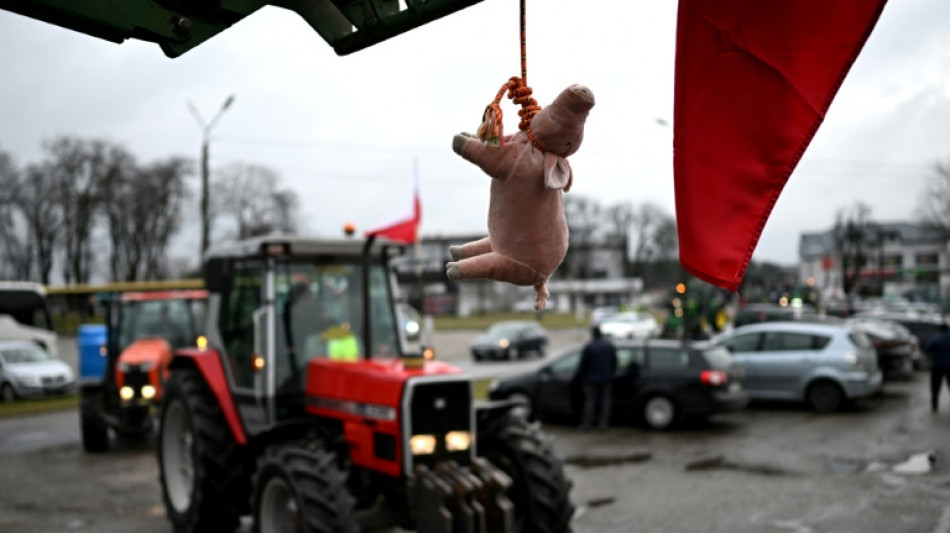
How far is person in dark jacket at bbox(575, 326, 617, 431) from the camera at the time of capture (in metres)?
13.3

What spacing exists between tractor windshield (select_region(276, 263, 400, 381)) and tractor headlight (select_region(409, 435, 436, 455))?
0.95 m

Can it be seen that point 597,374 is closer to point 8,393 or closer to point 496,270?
point 496,270

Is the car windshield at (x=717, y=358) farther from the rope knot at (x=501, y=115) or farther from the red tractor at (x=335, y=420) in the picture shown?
the rope knot at (x=501, y=115)

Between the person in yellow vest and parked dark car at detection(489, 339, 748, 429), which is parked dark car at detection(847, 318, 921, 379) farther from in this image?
the person in yellow vest

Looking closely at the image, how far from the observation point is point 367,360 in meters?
6.55

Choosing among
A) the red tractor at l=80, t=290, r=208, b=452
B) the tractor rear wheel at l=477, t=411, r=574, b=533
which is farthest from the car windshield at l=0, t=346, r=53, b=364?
the tractor rear wheel at l=477, t=411, r=574, b=533

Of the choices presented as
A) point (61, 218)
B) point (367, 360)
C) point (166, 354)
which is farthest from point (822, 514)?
point (61, 218)

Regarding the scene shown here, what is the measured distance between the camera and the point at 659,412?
1367cm

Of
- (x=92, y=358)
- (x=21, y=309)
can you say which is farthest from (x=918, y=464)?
(x=21, y=309)

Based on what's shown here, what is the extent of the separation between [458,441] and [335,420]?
3.40 feet

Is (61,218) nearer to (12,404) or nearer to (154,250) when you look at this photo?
(154,250)

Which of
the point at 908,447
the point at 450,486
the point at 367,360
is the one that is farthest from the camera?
the point at 908,447

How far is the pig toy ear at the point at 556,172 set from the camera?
1903mm

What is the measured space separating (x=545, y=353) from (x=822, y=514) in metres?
23.6
